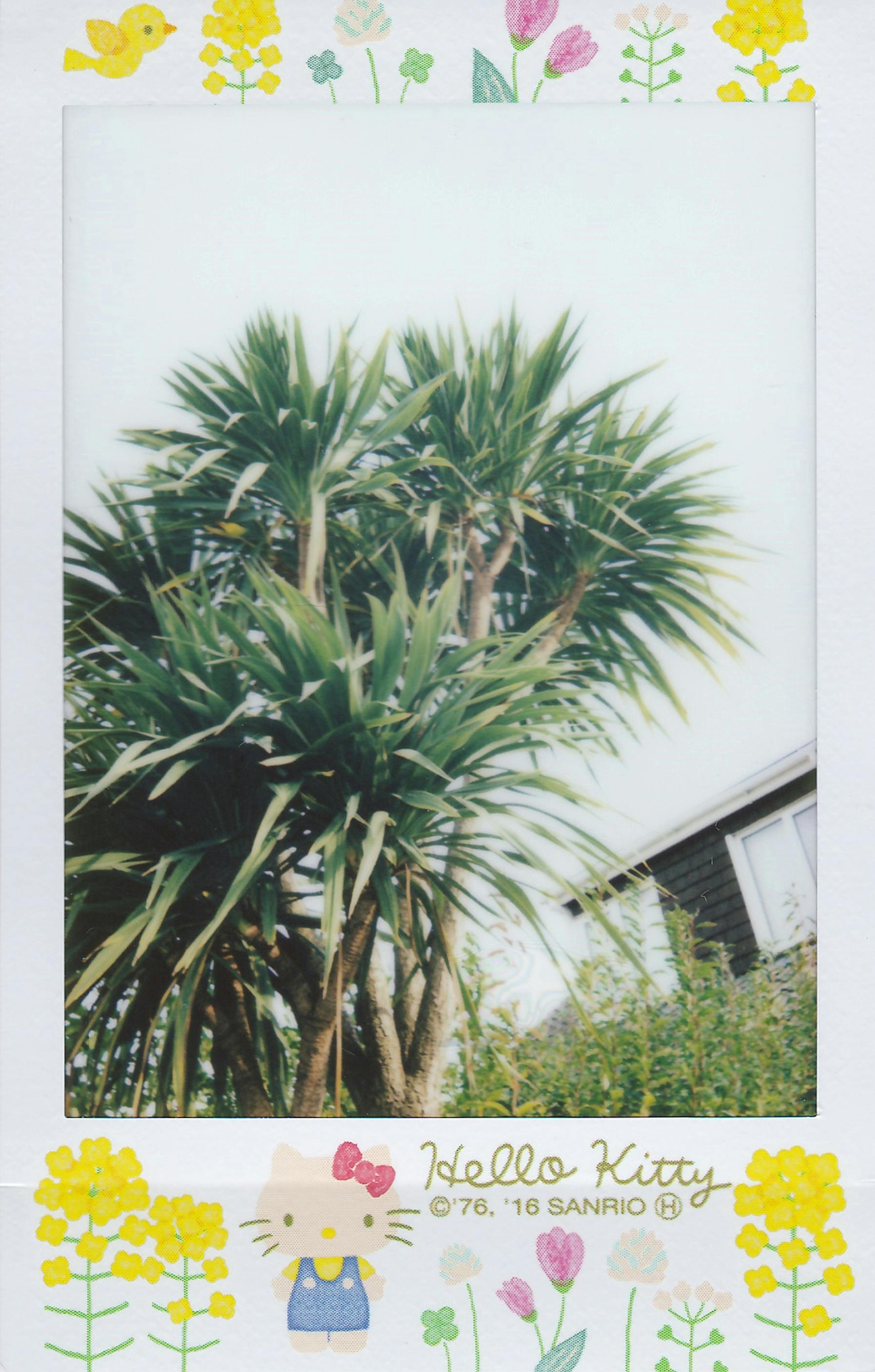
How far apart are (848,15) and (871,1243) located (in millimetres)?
2369

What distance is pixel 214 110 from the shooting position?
194cm

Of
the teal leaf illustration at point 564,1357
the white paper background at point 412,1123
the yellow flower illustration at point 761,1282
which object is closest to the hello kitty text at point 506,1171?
the white paper background at point 412,1123

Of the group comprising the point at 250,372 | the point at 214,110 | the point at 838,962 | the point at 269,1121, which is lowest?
the point at 269,1121

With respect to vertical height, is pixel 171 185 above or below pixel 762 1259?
above

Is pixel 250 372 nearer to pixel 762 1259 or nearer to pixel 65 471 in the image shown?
pixel 65 471

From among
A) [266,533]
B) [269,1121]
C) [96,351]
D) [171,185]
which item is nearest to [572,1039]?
[269,1121]

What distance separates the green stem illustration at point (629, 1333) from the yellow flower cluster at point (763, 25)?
2.38 metres

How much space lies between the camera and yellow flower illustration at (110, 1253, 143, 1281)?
1.88 metres

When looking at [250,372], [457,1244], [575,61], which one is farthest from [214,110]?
[457,1244]

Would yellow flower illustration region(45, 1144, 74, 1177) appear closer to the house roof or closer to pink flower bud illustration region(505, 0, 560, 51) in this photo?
the house roof

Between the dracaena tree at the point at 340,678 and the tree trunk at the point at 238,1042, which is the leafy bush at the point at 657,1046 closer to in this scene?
the dracaena tree at the point at 340,678

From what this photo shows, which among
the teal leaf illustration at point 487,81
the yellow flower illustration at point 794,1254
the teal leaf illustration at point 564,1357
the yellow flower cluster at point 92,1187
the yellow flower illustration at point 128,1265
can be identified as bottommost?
the teal leaf illustration at point 564,1357

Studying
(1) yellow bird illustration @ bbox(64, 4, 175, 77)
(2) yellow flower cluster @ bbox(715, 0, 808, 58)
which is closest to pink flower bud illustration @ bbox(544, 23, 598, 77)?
(2) yellow flower cluster @ bbox(715, 0, 808, 58)

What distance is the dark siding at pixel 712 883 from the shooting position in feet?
6.23
